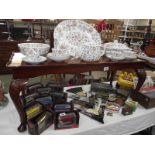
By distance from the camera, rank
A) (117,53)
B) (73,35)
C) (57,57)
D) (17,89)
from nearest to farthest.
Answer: (17,89), (57,57), (117,53), (73,35)

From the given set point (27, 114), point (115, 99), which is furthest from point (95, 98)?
point (27, 114)

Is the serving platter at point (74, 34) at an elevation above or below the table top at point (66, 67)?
above

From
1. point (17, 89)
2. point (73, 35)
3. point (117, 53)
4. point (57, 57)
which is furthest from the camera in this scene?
point (73, 35)

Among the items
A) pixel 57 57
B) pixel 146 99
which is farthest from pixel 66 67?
pixel 146 99

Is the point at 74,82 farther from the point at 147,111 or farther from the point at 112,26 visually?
the point at 112,26

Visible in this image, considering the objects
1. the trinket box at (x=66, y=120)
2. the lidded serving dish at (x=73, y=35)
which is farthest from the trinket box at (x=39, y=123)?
the lidded serving dish at (x=73, y=35)

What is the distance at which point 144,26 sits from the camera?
16.9 ft

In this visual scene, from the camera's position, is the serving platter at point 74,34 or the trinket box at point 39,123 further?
the serving platter at point 74,34

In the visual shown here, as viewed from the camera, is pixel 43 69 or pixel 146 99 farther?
pixel 146 99

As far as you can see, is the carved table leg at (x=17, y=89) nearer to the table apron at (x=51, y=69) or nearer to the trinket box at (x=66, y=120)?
the table apron at (x=51, y=69)

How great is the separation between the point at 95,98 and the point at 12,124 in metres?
0.67

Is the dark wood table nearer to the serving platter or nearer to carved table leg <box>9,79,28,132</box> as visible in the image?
carved table leg <box>9,79,28,132</box>

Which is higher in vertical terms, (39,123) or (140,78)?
(140,78)

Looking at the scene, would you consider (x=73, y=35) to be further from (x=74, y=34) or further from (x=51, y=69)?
(x=51, y=69)
